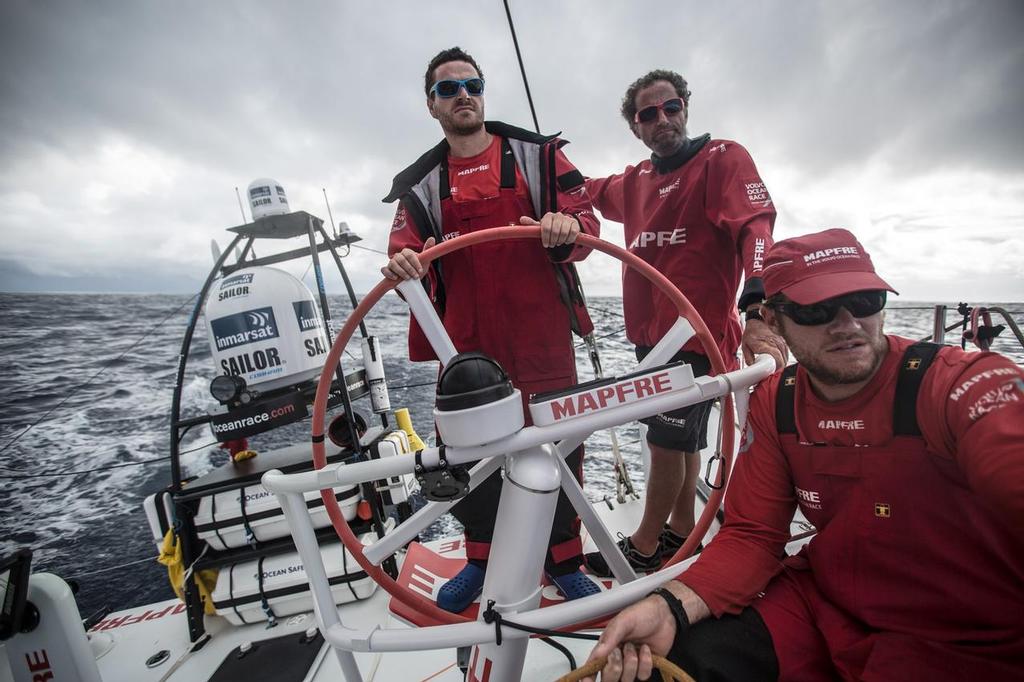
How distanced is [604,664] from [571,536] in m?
0.89

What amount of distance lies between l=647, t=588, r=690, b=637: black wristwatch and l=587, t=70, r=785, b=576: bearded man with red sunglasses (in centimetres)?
92

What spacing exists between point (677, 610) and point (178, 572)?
7.54 feet

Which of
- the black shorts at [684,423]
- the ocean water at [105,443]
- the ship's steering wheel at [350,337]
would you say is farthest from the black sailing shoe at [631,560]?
the ocean water at [105,443]

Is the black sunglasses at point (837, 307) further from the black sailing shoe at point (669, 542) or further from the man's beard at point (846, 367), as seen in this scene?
the black sailing shoe at point (669, 542)

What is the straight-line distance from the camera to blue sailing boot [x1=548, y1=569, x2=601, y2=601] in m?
1.59

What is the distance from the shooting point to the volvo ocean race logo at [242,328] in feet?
7.42

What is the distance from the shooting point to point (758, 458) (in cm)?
109

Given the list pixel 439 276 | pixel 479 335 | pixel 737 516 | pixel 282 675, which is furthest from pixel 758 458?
pixel 282 675

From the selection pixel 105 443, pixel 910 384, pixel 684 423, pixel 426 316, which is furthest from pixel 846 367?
pixel 105 443

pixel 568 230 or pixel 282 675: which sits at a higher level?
pixel 568 230

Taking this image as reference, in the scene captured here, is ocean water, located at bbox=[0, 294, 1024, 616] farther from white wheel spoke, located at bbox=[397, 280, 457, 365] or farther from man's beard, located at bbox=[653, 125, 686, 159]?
man's beard, located at bbox=[653, 125, 686, 159]

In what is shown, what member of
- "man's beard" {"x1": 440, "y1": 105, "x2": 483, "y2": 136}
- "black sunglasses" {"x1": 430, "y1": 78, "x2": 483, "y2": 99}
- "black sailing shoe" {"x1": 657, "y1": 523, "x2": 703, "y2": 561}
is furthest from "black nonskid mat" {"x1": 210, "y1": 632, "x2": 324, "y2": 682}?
"black sunglasses" {"x1": 430, "y1": 78, "x2": 483, "y2": 99}

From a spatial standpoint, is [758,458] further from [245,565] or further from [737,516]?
[245,565]

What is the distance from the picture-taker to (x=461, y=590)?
1.57 m
